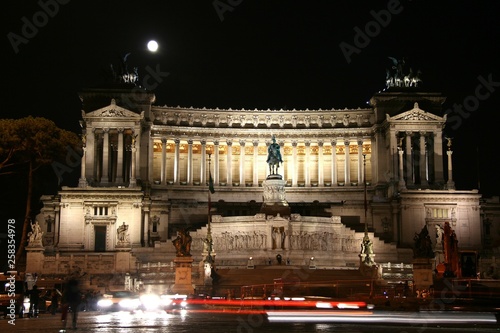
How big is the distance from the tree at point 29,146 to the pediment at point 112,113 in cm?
757

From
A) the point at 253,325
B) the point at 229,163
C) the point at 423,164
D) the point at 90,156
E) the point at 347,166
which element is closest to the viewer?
the point at 253,325

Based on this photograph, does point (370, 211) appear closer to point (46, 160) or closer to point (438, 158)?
point (438, 158)

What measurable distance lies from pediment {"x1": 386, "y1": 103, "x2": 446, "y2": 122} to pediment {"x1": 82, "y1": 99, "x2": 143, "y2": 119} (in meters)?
32.5

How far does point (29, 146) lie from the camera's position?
86.9 metres

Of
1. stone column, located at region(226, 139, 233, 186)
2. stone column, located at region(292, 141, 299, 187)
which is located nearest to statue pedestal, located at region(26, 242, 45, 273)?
stone column, located at region(226, 139, 233, 186)

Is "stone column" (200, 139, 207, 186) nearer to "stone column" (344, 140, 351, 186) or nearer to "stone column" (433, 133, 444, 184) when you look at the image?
"stone column" (344, 140, 351, 186)

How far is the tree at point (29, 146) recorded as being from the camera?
8475cm

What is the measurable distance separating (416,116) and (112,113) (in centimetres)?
3848

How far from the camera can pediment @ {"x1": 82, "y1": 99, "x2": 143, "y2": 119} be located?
9925cm

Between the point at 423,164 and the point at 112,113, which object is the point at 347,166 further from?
the point at 112,113

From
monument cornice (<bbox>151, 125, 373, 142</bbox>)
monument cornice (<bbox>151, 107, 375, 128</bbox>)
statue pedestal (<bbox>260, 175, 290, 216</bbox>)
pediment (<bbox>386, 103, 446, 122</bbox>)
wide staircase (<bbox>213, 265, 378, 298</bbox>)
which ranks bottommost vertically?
wide staircase (<bbox>213, 265, 378, 298</bbox>)

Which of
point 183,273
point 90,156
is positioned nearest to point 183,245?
point 183,273

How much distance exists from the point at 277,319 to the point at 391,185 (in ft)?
215

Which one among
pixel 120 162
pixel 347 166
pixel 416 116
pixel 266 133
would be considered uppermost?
pixel 416 116
